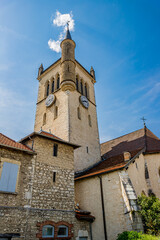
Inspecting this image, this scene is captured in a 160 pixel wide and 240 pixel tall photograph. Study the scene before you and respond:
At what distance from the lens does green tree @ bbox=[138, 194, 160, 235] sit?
9.68 meters

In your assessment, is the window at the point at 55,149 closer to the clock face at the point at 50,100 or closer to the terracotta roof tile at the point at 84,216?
the terracotta roof tile at the point at 84,216

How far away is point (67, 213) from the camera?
10609mm

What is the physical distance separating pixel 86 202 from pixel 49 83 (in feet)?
48.5

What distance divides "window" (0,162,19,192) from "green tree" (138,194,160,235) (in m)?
6.88

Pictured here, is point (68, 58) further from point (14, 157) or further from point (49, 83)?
point (14, 157)

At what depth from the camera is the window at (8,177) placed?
9.04 metres

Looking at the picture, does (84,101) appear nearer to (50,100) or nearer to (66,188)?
(50,100)

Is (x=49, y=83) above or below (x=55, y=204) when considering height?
above

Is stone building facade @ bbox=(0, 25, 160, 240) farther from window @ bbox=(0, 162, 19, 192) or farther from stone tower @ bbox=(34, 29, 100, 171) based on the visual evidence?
stone tower @ bbox=(34, 29, 100, 171)

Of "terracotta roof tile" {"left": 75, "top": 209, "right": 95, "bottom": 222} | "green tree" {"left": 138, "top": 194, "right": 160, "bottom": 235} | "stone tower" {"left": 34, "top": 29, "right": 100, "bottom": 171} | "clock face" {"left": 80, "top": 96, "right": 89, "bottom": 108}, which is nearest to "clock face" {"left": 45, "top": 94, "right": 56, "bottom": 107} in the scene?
"stone tower" {"left": 34, "top": 29, "right": 100, "bottom": 171}

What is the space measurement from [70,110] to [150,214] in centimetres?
1112

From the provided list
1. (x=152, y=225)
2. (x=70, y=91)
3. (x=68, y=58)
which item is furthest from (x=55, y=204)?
(x=68, y=58)

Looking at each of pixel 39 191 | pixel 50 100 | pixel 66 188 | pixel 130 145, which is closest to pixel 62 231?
pixel 66 188

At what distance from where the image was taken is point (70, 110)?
710 inches
